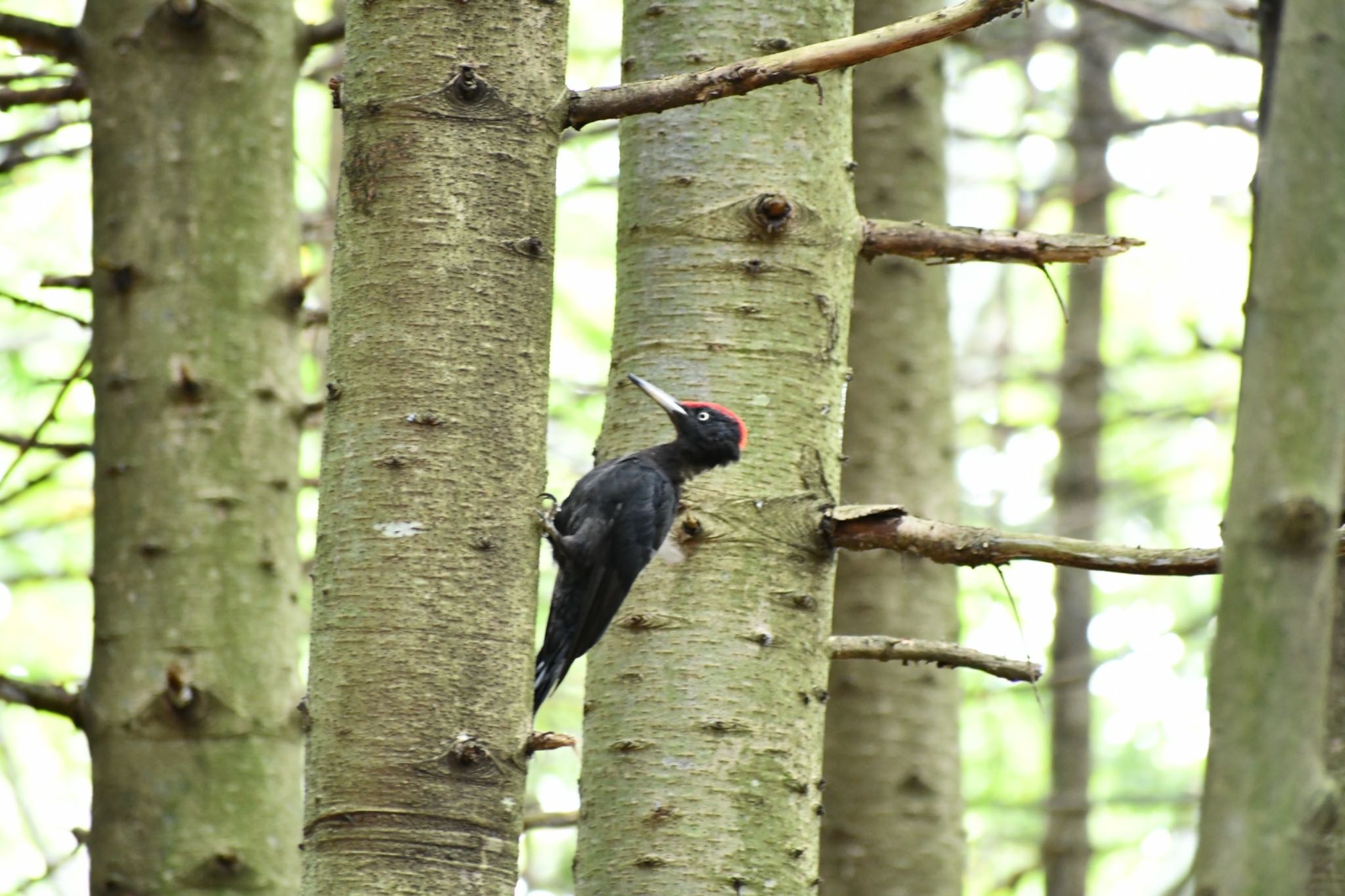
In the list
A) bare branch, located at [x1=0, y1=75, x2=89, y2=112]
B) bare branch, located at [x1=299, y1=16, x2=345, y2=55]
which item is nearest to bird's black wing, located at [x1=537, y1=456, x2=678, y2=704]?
bare branch, located at [x1=299, y1=16, x2=345, y2=55]

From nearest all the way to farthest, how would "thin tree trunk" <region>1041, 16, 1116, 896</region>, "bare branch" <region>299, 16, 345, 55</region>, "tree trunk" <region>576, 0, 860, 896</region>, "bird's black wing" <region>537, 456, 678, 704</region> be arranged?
"tree trunk" <region>576, 0, 860, 896</region>
"bird's black wing" <region>537, 456, 678, 704</region>
"bare branch" <region>299, 16, 345, 55</region>
"thin tree trunk" <region>1041, 16, 1116, 896</region>

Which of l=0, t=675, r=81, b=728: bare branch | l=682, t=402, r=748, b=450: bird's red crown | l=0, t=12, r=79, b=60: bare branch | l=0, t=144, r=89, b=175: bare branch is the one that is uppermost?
l=0, t=12, r=79, b=60: bare branch

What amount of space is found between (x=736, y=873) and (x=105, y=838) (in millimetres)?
1735

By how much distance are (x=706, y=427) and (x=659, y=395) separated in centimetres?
13

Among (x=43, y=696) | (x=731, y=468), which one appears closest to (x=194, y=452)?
(x=43, y=696)

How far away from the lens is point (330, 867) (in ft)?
7.31

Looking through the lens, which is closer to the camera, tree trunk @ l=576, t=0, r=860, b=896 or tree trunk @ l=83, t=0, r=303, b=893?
tree trunk @ l=576, t=0, r=860, b=896

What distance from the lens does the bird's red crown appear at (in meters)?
3.25

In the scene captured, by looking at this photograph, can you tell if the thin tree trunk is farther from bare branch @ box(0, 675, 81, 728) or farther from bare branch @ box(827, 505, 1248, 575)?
bare branch @ box(0, 675, 81, 728)

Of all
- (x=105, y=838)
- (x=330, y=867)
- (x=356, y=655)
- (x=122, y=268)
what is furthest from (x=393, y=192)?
(x=105, y=838)

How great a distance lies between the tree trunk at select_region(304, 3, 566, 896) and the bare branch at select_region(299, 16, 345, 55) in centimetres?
177

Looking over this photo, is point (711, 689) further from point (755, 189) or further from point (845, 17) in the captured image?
point (845, 17)

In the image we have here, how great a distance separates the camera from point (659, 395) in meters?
3.37

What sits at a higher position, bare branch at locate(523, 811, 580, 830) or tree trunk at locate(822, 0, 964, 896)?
tree trunk at locate(822, 0, 964, 896)
